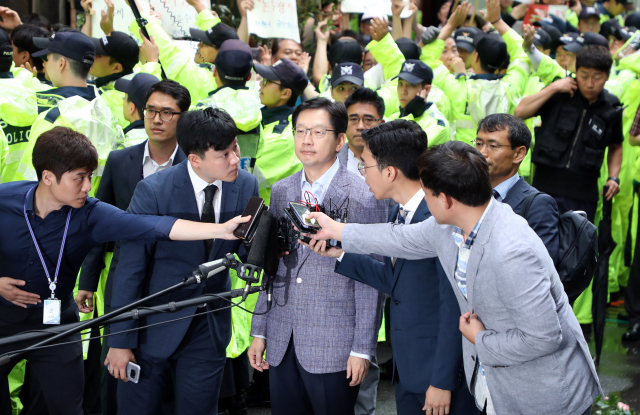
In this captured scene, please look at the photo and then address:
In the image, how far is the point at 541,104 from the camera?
5348 mm

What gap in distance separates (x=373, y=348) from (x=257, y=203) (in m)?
0.93

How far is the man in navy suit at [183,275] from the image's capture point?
9.84ft

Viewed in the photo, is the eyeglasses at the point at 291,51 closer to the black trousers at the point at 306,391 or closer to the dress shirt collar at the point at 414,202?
the dress shirt collar at the point at 414,202

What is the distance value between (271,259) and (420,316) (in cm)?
72

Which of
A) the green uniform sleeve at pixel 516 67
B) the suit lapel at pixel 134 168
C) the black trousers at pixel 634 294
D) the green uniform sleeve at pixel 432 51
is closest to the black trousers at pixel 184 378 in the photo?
the suit lapel at pixel 134 168

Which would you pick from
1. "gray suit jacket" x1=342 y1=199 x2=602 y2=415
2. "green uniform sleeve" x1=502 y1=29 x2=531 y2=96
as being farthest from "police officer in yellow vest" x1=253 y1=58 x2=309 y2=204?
"green uniform sleeve" x1=502 y1=29 x2=531 y2=96

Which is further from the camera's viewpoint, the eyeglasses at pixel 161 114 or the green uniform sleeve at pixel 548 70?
the green uniform sleeve at pixel 548 70

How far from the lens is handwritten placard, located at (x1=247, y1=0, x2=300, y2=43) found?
6.44 metres

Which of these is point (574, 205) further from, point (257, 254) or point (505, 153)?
point (257, 254)

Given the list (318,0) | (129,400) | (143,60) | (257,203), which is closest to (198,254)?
(257,203)

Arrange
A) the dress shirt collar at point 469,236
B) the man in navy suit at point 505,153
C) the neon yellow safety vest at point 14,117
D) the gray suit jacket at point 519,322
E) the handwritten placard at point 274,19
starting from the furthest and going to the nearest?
the handwritten placard at point 274,19 < the neon yellow safety vest at point 14,117 < the man in navy suit at point 505,153 < the dress shirt collar at point 469,236 < the gray suit jacket at point 519,322

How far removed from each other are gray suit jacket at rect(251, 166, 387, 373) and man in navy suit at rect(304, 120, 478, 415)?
13cm

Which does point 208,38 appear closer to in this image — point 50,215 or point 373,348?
point 50,215

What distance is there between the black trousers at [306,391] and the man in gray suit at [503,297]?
726 millimetres
